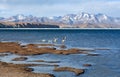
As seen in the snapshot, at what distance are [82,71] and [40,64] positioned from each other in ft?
30.9

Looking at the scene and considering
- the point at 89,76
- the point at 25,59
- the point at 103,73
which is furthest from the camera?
the point at 25,59

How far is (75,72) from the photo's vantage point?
44906mm

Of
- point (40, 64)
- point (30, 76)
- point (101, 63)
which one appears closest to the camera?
point (30, 76)

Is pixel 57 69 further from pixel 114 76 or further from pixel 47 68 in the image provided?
pixel 114 76

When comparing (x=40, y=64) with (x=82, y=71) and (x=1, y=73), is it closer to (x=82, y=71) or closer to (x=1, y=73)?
(x=82, y=71)

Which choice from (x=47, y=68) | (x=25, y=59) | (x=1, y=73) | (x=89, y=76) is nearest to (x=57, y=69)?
(x=47, y=68)

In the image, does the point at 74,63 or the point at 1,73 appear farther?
the point at 74,63

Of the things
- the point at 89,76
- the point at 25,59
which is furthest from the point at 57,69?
the point at 25,59

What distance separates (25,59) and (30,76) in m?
21.0

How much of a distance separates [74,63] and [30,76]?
57.6ft

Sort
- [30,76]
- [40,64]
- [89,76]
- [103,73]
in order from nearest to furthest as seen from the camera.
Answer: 1. [30,76]
2. [89,76]
3. [103,73]
4. [40,64]

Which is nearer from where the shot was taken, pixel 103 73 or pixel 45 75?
pixel 45 75

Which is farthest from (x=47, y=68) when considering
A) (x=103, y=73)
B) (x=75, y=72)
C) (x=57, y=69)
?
(x=103, y=73)

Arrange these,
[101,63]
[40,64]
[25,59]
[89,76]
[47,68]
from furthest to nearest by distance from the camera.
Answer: [25,59]
[101,63]
[40,64]
[47,68]
[89,76]
